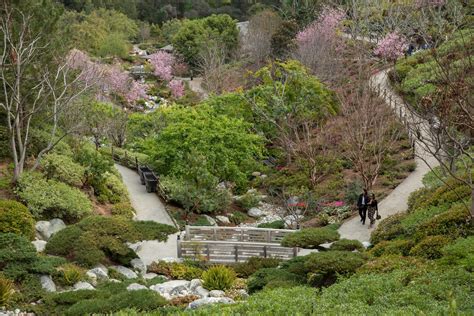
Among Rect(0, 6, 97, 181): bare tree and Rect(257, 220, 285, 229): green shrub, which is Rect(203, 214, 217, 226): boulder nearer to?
Rect(257, 220, 285, 229): green shrub

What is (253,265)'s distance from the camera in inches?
685

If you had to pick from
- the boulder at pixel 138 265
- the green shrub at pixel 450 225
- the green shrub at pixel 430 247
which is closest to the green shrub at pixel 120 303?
the boulder at pixel 138 265

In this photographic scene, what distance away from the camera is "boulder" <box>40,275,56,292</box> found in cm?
1388

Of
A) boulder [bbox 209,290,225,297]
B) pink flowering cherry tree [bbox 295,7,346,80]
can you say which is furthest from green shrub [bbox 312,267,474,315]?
pink flowering cherry tree [bbox 295,7,346,80]

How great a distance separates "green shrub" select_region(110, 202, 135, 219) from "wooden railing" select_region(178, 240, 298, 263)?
459cm

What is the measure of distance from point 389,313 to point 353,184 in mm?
16276

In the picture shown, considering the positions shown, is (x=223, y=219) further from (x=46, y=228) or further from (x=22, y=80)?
(x=22, y=80)

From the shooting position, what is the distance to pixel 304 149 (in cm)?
2756

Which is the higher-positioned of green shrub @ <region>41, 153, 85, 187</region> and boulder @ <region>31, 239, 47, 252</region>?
green shrub @ <region>41, 153, 85, 187</region>

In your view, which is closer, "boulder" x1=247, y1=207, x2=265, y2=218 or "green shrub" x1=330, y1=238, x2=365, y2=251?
"green shrub" x1=330, y1=238, x2=365, y2=251

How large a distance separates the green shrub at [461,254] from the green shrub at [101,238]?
24.0 feet

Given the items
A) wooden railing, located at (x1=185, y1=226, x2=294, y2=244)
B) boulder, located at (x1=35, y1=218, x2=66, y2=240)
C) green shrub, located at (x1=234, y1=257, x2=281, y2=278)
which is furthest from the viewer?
wooden railing, located at (x1=185, y1=226, x2=294, y2=244)

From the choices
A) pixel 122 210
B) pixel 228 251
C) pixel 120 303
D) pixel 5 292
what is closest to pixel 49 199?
pixel 122 210

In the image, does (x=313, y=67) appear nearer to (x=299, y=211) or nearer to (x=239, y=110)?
(x=239, y=110)
